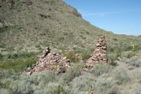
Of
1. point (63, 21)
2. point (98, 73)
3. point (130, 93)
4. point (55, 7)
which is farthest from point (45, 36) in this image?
point (130, 93)

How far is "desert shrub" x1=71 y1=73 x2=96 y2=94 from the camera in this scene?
1312 cm

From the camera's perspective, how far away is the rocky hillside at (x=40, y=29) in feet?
168

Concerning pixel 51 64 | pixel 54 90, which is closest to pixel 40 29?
pixel 51 64

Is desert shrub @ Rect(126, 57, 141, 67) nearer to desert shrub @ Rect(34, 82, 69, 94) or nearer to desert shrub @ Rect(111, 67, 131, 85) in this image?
desert shrub @ Rect(111, 67, 131, 85)

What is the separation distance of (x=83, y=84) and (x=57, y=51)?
26.4 meters

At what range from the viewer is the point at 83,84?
13688mm

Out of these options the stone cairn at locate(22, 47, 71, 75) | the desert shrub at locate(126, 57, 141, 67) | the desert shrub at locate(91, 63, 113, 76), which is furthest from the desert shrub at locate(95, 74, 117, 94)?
the desert shrub at locate(126, 57, 141, 67)

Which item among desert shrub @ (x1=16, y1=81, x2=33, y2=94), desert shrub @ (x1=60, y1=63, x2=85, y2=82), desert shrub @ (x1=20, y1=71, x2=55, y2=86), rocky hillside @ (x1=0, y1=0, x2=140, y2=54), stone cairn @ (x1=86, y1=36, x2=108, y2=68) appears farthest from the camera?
rocky hillside @ (x1=0, y1=0, x2=140, y2=54)

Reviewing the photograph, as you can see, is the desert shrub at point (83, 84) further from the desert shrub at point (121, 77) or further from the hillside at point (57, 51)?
the desert shrub at point (121, 77)

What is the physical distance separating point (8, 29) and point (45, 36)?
6093 mm

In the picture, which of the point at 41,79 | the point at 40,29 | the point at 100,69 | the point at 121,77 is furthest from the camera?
the point at 40,29

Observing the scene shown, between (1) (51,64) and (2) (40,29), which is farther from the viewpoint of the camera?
(2) (40,29)

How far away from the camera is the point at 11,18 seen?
5784cm

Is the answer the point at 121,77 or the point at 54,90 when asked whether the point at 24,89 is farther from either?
the point at 121,77
